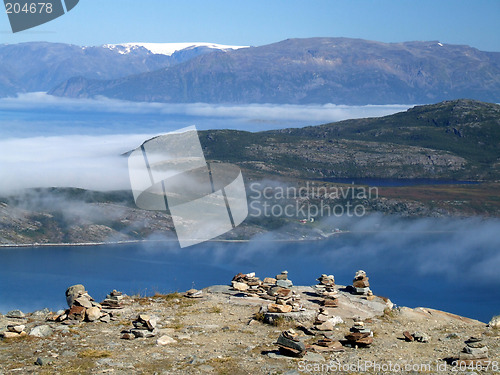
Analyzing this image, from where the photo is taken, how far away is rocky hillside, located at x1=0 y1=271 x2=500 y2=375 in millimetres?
15992

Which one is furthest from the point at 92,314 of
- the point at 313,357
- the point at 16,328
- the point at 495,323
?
the point at 495,323

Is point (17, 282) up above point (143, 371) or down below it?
below

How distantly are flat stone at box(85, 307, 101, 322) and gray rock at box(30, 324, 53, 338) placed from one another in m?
1.63

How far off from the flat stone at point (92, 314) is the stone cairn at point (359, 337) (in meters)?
7.71

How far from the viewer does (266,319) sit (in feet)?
65.7

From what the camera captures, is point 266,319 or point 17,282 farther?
point 17,282

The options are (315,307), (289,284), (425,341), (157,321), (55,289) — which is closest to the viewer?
(425,341)

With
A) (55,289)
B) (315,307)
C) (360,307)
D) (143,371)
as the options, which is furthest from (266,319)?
(55,289)

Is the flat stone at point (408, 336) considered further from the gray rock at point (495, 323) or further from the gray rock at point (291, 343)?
Result: the gray rock at point (291, 343)

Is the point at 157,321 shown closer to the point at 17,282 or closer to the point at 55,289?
the point at 55,289

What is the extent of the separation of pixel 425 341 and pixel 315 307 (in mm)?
4280

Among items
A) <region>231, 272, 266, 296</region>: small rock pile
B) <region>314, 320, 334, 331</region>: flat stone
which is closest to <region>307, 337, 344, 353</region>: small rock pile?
<region>314, 320, 334, 331</region>: flat stone

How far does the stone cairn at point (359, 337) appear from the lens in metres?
17.7

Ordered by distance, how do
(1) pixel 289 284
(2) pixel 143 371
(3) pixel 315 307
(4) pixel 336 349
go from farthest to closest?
(1) pixel 289 284 < (3) pixel 315 307 < (4) pixel 336 349 < (2) pixel 143 371
